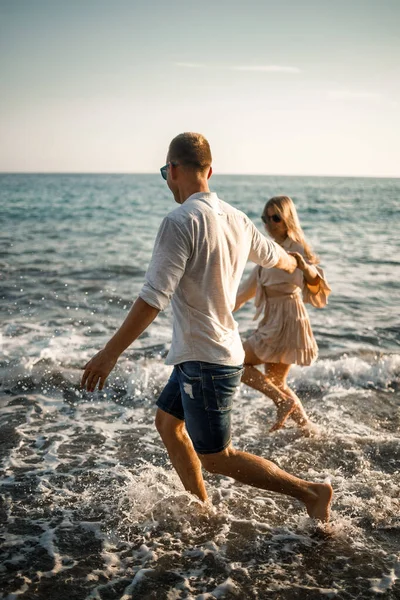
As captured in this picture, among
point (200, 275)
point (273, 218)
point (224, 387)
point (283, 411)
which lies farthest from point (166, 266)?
point (283, 411)

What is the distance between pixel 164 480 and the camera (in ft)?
14.3

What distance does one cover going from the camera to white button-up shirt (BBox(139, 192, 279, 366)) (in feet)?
9.43

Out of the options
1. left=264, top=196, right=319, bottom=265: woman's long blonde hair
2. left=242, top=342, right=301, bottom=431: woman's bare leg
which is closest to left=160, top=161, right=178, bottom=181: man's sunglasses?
left=264, top=196, right=319, bottom=265: woman's long blonde hair

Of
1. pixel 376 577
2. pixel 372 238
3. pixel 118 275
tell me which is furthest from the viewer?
pixel 372 238

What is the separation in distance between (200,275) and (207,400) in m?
0.70

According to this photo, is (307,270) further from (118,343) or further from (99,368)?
(99,368)

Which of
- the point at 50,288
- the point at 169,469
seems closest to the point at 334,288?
the point at 50,288

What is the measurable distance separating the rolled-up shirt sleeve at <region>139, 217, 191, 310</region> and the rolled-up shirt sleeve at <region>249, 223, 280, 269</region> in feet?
2.13

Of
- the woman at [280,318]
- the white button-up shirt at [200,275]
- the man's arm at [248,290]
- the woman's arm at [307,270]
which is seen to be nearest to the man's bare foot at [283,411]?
the woman at [280,318]

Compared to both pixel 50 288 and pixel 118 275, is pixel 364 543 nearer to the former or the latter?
pixel 50 288

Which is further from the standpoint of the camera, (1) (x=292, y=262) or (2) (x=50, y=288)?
→ (2) (x=50, y=288)

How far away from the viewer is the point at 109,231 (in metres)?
21.6

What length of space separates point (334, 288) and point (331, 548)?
29.4 ft

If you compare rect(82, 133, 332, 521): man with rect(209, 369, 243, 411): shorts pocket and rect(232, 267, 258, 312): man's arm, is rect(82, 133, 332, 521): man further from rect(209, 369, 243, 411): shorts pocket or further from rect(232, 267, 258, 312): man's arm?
rect(232, 267, 258, 312): man's arm
